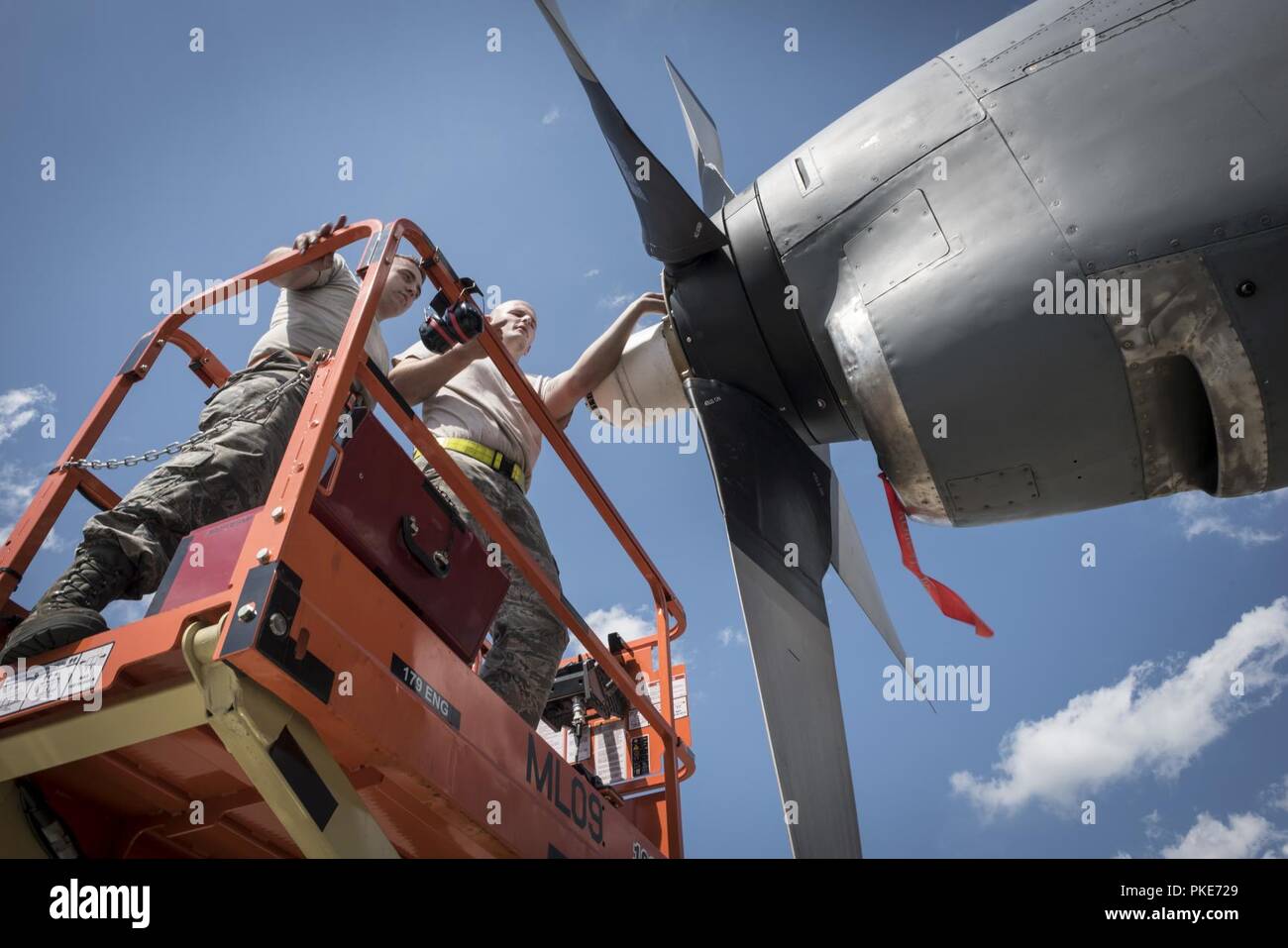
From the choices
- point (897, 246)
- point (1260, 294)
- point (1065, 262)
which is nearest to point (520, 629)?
point (897, 246)

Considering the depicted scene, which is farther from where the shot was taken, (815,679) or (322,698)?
(815,679)

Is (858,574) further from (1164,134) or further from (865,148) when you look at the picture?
(1164,134)

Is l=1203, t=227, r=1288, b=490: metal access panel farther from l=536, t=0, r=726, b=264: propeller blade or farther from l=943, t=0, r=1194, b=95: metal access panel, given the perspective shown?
l=536, t=0, r=726, b=264: propeller blade

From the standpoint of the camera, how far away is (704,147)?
18.1ft

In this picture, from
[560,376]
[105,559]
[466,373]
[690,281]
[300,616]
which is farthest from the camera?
[466,373]

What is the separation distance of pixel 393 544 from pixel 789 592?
1.86 meters

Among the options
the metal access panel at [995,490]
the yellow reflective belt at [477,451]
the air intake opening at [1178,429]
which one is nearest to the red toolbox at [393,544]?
the yellow reflective belt at [477,451]

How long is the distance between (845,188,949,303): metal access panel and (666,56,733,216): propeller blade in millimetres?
1510

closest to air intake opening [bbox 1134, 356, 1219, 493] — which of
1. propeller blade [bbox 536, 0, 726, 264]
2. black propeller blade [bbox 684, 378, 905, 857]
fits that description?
black propeller blade [bbox 684, 378, 905, 857]

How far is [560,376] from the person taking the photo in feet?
16.3
